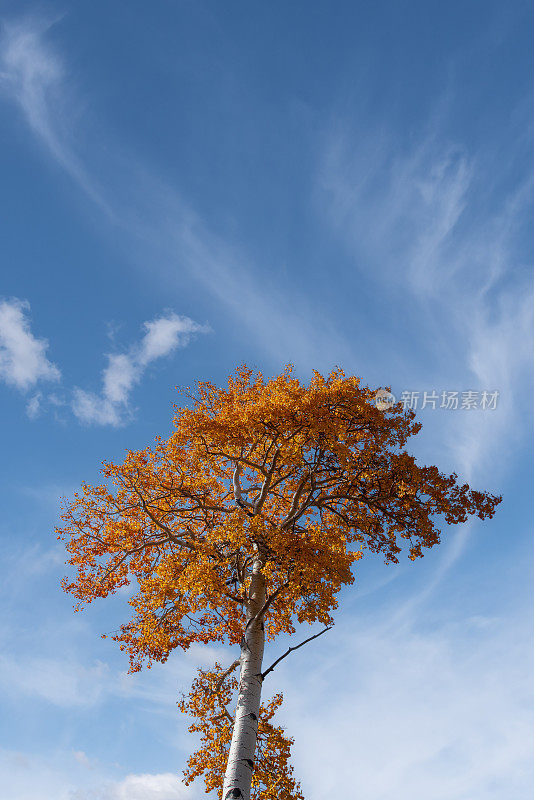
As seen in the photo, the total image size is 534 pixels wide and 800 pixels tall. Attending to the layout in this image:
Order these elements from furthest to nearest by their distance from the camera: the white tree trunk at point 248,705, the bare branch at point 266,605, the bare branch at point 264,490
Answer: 1. the bare branch at point 264,490
2. the bare branch at point 266,605
3. the white tree trunk at point 248,705

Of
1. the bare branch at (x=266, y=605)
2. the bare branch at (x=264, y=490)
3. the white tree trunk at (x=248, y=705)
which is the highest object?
the bare branch at (x=264, y=490)

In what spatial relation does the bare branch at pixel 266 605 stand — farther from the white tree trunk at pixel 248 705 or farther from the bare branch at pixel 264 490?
the bare branch at pixel 264 490

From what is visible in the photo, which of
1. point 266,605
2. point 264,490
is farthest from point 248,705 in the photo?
point 264,490

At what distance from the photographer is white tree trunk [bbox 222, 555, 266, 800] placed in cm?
989

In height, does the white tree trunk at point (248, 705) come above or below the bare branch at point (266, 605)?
below

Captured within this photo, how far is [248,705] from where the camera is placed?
35.7 ft

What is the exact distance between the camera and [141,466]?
1426cm

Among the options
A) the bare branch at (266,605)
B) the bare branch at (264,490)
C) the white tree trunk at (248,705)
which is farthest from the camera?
the bare branch at (264,490)

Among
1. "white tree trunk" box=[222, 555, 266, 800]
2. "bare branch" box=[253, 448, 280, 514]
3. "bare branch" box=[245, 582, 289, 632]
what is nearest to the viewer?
"white tree trunk" box=[222, 555, 266, 800]

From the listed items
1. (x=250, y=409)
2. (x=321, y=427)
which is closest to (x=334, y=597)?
(x=321, y=427)

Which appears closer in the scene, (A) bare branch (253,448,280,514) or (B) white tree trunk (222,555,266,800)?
(B) white tree trunk (222,555,266,800)

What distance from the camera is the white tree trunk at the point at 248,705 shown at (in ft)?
32.4

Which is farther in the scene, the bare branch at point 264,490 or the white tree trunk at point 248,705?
the bare branch at point 264,490

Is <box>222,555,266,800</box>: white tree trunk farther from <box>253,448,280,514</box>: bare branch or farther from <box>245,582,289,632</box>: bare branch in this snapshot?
<box>253,448,280,514</box>: bare branch
